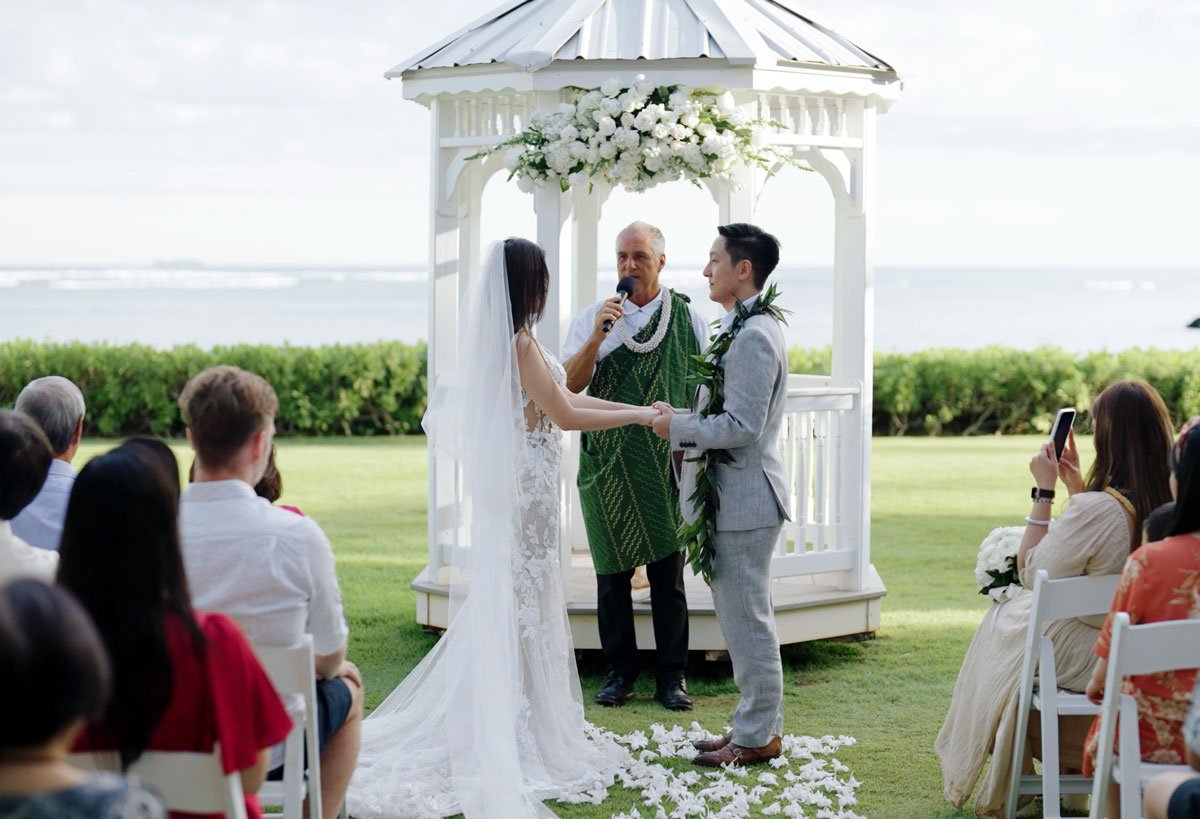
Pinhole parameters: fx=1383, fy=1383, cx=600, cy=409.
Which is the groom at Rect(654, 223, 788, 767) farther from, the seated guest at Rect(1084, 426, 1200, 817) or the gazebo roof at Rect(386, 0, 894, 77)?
the seated guest at Rect(1084, 426, 1200, 817)

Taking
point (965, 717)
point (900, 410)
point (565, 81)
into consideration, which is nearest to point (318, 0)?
point (900, 410)

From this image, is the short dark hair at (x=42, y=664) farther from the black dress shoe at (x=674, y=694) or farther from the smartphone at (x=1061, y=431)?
the black dress shoe at (x=674, y=694)

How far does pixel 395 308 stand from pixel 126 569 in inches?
2892

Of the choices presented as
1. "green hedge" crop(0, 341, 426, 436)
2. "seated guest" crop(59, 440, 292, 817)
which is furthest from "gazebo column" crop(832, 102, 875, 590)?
"green hedge" crop(0, 341, 426, 436)

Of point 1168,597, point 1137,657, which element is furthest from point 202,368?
point 1137,657

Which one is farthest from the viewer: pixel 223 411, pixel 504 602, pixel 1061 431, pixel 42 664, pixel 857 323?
pixel 857 323

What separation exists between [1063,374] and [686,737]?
1364cm

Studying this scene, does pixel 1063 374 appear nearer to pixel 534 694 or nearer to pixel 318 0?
pixel 534 694

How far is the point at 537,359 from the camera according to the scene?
5.35 m

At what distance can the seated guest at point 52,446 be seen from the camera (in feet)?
14.0

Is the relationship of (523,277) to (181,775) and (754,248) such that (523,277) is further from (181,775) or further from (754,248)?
(181,775)

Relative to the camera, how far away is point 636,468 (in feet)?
21.0

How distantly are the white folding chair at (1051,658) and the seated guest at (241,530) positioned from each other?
6.79 ft

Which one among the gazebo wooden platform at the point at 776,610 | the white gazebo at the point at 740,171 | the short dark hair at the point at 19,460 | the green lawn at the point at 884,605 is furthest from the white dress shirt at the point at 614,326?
the short dark hair at the point at 19,460
